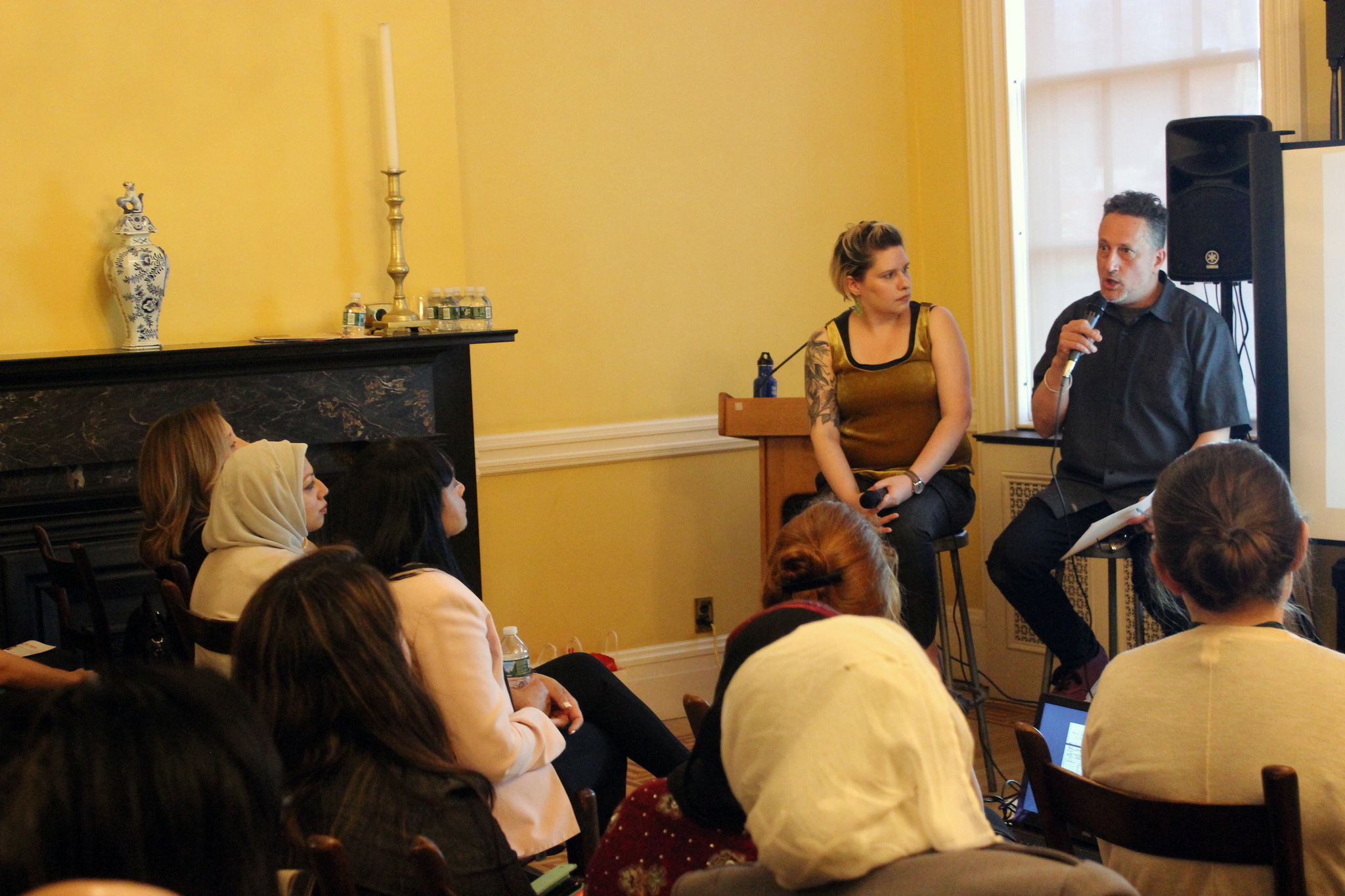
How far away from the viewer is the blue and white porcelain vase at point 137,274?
3.06m

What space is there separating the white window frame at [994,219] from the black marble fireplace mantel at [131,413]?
187cm

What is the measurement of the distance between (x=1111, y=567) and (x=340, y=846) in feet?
7.53

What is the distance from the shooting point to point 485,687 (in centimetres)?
177

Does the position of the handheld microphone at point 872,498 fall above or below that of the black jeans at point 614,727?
above

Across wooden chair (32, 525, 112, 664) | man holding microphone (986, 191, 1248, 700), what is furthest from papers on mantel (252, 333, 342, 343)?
man holding microphone (986, 191, 1248, 700)

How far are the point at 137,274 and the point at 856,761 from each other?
2.73m

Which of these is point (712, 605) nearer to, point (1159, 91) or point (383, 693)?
point (1159, 91)

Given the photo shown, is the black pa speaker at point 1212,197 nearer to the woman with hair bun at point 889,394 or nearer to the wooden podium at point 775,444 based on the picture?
the woman with hair bun at point 889,394

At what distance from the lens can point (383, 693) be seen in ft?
4.71

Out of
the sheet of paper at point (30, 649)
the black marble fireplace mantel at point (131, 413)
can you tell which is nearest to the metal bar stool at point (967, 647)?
the black marble fireplace mantel at point (131, 413)

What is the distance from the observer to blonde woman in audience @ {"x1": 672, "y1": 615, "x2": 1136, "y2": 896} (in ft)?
3.13

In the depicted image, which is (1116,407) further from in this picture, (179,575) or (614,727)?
(179,575)

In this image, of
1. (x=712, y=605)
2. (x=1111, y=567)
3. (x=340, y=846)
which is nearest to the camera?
(x=340, y=846)

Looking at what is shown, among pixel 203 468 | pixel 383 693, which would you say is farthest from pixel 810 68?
pixel 383 693
